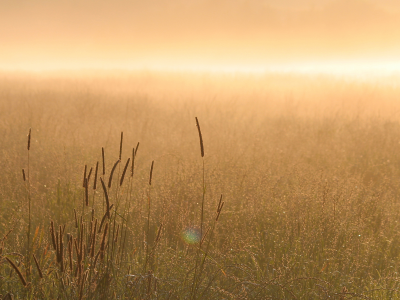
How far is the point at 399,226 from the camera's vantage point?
101 inches

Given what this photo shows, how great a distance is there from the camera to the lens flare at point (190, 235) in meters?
2.18

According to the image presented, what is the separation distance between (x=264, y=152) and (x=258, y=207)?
1742 mm

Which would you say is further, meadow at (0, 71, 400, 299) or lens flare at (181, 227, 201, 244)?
lens flare at (181, 227, 201, 244)

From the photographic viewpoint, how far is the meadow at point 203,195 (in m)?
1.42

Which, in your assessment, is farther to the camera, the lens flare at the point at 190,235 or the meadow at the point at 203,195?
the lens flare at the point at 190,235

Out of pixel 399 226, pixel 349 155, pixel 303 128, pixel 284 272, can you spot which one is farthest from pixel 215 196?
pixel 303 128

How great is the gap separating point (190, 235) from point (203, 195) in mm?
1296

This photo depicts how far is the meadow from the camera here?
55.8 inches

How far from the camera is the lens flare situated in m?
2.18

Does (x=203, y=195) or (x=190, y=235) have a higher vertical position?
(x=203, y=195)

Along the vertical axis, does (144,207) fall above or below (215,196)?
below

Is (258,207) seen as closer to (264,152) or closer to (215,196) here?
(215,196)

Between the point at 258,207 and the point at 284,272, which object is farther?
the point at 258,207

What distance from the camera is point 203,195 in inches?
39.0
